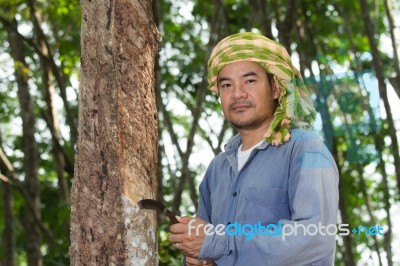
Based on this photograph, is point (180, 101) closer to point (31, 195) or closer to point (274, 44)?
point (31, 195)

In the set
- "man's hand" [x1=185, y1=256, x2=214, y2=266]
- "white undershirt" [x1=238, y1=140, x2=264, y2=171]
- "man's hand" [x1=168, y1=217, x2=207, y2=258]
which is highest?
"white undershirt" [x1=238, y1=140, x2=264, y2=171]

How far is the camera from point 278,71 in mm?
2707

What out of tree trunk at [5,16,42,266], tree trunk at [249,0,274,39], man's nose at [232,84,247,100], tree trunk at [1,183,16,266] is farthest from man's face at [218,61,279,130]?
tree trunk at [1,183,16,266]

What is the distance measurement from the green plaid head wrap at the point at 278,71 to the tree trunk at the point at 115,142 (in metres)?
0.32

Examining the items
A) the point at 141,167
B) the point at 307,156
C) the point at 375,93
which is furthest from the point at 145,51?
the point at 375,93

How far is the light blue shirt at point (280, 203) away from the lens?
2.41 metres

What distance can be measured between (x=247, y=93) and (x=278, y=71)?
14cm

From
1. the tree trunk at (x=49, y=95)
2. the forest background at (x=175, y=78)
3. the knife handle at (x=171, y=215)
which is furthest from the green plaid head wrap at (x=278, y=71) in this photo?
the tree trunk at (x=49, y=95)

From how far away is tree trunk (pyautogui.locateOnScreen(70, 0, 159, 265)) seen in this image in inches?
98.4

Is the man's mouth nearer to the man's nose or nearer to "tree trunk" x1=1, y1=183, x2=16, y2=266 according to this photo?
the man's nose

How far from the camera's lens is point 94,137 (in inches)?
101

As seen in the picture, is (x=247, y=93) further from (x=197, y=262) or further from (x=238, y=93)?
(x=197, y=262)

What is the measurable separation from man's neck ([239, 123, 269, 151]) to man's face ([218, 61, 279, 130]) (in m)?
0.02

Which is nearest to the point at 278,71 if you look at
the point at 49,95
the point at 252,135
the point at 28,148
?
the point at 252,135
